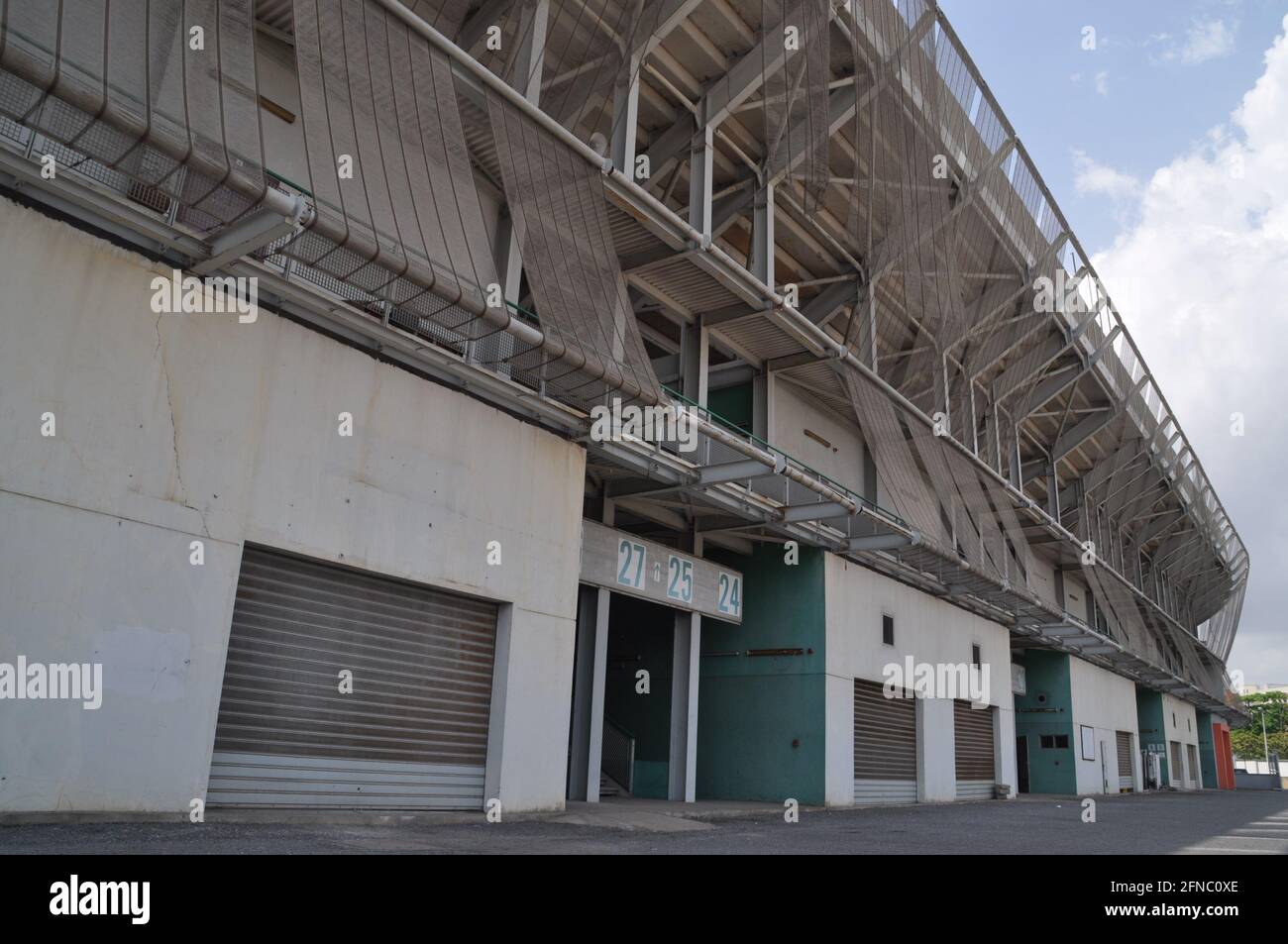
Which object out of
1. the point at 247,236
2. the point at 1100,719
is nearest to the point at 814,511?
the point at 247,236

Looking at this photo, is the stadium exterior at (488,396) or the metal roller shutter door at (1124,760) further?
the metal roller shutter door at (1124,760)

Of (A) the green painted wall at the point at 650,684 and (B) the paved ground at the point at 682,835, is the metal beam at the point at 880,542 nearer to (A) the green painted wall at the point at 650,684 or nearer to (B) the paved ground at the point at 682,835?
(A) the green painted wall at the point at 650,684

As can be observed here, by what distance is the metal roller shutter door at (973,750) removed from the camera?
22953mm

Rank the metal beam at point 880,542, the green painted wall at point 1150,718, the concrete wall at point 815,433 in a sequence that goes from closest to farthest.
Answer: the metal beam at point 880,542, the concrete wall at point 815,433, the green painted wall at point 1150,718

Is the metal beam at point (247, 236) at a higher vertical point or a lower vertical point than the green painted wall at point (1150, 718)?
higher

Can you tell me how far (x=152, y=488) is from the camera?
7707 mm

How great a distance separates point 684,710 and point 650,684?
205 centimetres

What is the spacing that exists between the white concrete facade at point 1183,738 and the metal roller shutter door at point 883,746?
2809 cm

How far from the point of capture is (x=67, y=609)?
7.07 meters

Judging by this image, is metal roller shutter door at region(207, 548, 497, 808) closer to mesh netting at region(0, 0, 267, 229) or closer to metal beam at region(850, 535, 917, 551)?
mesh netting at region(0, 0, 267, 229)

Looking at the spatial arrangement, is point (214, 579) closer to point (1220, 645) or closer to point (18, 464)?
point (18, 464)

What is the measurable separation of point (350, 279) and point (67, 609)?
364cm

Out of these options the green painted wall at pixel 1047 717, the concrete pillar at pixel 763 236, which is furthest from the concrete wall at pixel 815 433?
the green painted wall at pixel 1047 717

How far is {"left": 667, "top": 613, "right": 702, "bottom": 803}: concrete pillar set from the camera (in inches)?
632
